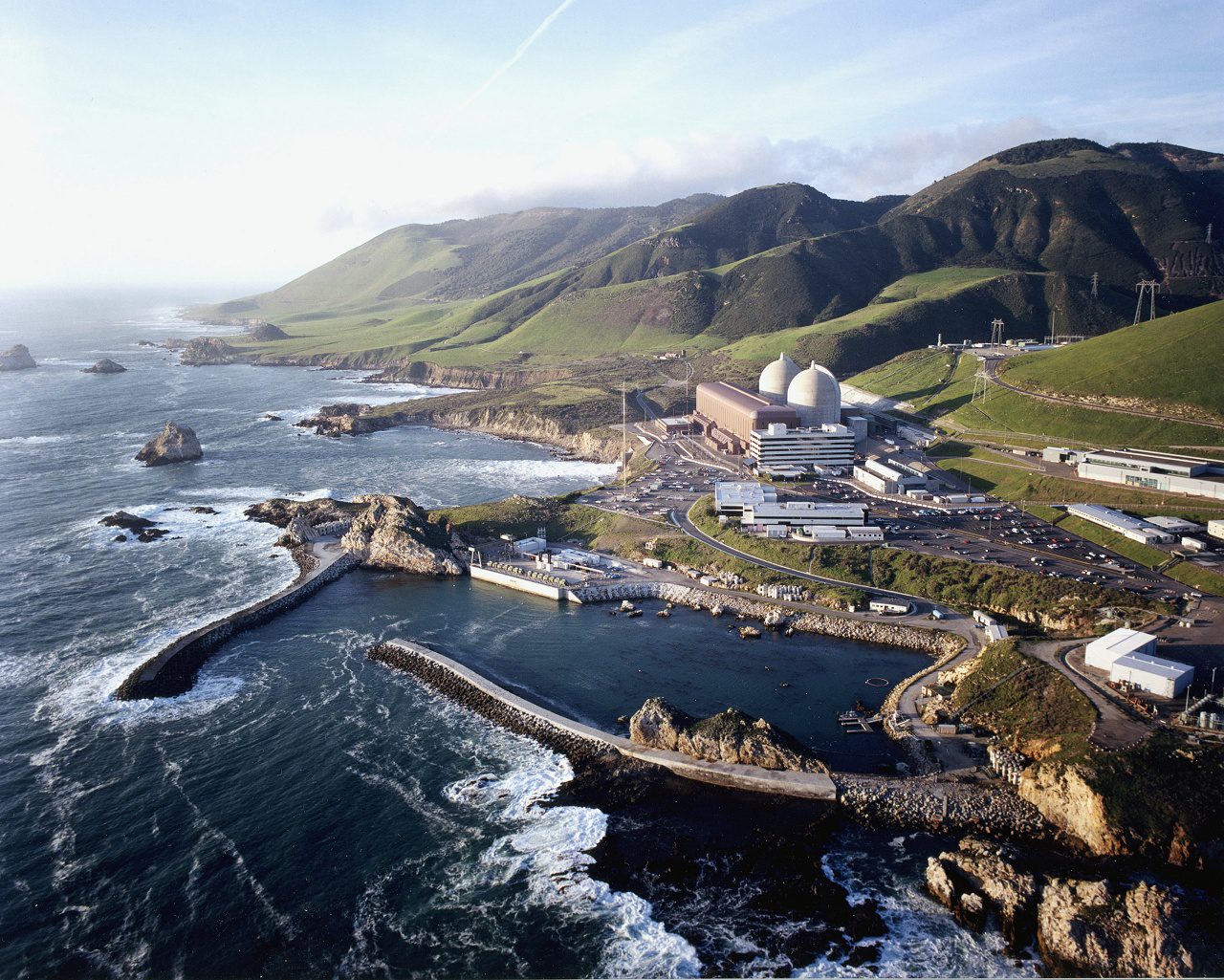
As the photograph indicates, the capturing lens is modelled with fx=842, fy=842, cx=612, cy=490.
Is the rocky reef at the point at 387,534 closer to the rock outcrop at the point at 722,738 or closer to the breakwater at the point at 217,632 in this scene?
the breakwater at the point at 217,632

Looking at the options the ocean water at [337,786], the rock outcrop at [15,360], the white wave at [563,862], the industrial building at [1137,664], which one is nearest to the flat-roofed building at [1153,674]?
the industrial building at [1137,664]

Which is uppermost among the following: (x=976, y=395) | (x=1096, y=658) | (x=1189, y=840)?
(x=976, y=395)

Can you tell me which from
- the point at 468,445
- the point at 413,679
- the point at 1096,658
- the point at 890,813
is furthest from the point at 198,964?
the point at 468,445

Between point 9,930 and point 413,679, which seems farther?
point 413,679

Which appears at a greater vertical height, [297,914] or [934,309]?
[934,309]

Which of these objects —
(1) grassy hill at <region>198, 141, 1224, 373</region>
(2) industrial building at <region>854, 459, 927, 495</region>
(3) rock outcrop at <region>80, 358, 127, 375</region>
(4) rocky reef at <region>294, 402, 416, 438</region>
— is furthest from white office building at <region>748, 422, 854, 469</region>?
(3) rock outcrop at <region>80, 358, 127, 375</region>

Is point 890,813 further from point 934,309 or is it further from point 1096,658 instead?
point 934,309

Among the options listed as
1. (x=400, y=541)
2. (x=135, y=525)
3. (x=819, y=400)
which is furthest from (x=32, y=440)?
(x=819, y=400)
